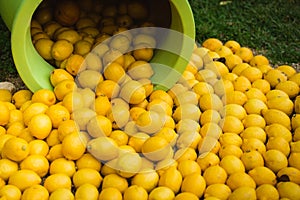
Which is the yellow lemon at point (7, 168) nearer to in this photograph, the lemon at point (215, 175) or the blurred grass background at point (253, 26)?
the lemon at point (215, 175)

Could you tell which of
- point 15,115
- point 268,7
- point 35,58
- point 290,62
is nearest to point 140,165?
point 15,115

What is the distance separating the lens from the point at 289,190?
179 cm

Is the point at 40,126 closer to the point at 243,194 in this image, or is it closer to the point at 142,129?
the point at 142,129

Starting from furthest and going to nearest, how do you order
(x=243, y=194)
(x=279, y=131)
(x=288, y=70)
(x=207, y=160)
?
(x=288, y=70), (x=279, y=131), (x=207, y=160), (x=243, y=194)

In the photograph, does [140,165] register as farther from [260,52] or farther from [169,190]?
[260,52]

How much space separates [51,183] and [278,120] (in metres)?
0.98

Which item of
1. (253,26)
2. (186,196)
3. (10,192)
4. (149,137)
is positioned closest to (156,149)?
(149,137)

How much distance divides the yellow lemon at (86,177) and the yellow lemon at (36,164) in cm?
12

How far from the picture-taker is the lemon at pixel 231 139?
2053 millimetres

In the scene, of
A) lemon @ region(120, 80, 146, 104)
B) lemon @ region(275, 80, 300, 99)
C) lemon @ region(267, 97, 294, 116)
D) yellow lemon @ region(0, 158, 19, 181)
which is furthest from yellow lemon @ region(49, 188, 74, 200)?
lemon @ region(275, 80, 300, 99)

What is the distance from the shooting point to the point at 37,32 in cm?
249

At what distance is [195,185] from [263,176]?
26cm

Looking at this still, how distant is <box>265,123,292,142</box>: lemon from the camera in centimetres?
208

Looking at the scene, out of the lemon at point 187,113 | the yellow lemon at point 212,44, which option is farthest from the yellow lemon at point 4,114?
the yellow lemon at point 212,44
